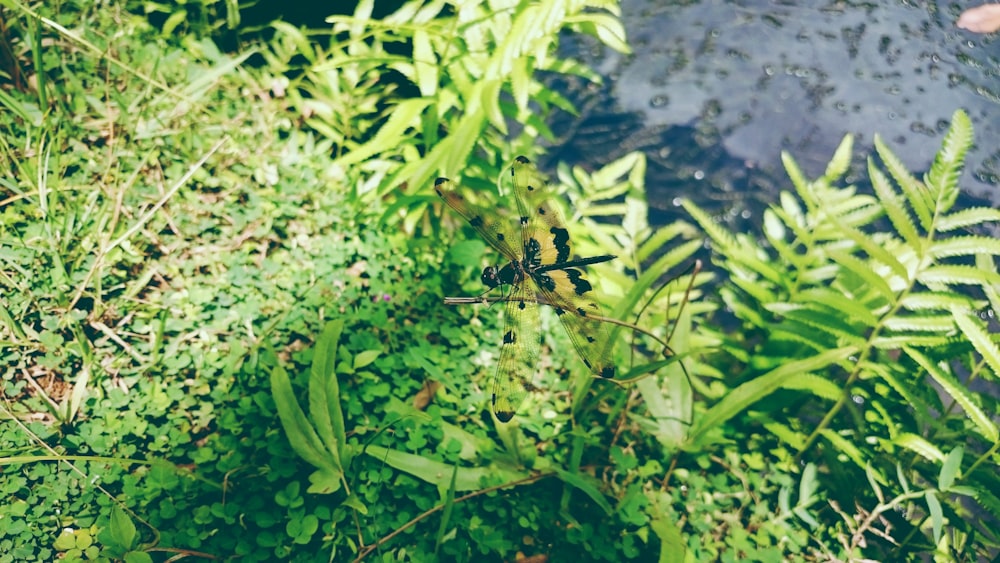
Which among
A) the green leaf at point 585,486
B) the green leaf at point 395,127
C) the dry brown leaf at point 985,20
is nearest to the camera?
the green leaf at point 585,486

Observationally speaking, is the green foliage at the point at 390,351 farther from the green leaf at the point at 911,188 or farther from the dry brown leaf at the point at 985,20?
the dry brown leaf at the point at 985,20

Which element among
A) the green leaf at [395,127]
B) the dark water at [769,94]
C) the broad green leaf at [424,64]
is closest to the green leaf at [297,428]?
the green leaf at [395,127]

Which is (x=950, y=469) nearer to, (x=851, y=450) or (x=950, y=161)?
(x=851, y=450)

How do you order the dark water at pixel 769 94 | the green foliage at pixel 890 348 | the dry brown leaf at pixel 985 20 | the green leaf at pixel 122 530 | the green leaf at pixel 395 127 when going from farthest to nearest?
the dark water at pixel 769 94 → the dry brown leaf at pixel 985 20 → the green leaf at pixel 395 127 → the green foliage at pixel 890 348 → the green leaf at pixel 122 530

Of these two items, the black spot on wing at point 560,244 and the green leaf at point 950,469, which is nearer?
the green leaf at point 950,469

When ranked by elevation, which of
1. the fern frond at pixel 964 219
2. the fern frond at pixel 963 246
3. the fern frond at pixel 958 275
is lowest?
the fern frond at pixel 958 275

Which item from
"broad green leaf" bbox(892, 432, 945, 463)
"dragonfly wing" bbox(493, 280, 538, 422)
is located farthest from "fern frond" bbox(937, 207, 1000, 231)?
"dragonfly wing" bbox(493, 280, 538, 422)

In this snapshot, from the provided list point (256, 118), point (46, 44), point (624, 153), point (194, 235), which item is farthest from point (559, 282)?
point (46, 44)
